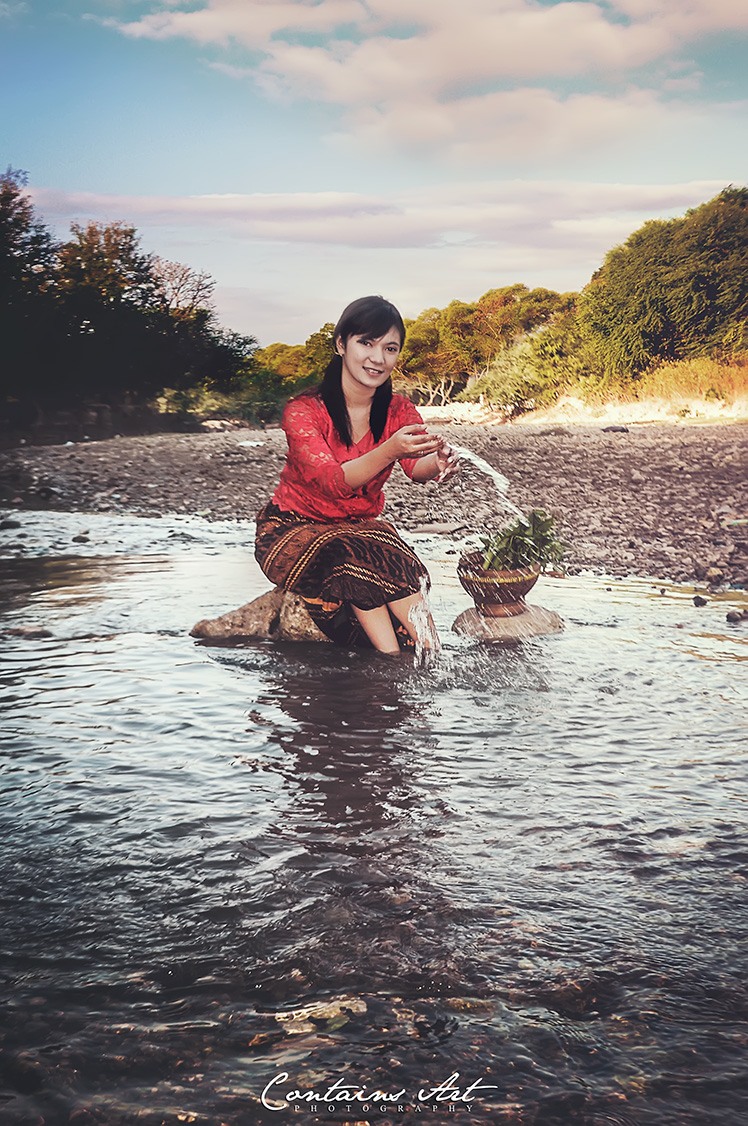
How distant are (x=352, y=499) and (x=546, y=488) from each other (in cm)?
963

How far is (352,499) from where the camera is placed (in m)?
5.57

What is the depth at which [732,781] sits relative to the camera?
3742 millimetres

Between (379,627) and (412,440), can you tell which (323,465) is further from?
(379,627)

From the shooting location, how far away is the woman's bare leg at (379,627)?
18.3 ft

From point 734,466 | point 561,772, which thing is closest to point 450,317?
point 734,466

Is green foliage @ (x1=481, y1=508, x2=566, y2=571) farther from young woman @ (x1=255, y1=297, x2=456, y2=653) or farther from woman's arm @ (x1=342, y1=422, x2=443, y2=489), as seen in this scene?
woman's arm @ (x1=342, y1=422, x2=443, y2=489)

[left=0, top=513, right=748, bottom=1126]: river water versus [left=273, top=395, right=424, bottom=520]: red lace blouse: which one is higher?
[left=273, top=395, right=424, bottom=520]: red lace blouse

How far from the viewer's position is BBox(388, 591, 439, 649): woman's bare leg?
18.3 feet

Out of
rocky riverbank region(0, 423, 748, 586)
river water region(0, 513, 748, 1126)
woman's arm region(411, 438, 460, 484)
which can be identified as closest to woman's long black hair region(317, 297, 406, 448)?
woman's arm region(411, 438, 460, 484)

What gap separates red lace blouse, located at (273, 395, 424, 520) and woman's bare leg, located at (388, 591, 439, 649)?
591 millimetres

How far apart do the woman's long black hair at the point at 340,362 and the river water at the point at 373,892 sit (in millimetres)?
1416

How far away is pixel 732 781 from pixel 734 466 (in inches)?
480

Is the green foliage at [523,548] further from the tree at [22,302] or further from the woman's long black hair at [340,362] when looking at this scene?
the tree at [22,302]

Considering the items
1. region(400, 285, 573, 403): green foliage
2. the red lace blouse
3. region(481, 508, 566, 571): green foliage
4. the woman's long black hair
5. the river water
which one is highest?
region(400, 285, 573, 403): green foliage
